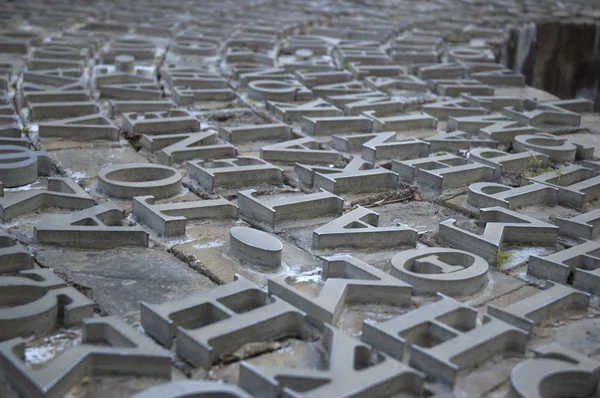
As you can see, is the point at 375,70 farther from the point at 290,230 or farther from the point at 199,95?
the point at 290,230

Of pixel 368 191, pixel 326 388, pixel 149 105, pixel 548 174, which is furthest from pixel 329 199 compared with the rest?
pixel 149 105

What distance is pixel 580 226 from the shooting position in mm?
5453

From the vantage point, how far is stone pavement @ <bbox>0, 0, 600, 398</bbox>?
145 inches

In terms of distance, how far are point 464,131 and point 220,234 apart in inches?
144

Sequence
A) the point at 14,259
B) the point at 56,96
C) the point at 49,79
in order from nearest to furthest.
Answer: the point at 14,259 → the point at 56,96 → the point at 49,79

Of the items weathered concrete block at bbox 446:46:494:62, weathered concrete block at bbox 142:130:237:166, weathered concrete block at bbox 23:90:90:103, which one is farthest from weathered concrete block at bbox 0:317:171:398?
weathered concrete block at bbox 446:46:494:62

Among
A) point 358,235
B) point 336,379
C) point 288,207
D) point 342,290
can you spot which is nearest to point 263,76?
point 288,207

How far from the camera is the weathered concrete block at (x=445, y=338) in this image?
12.2ft

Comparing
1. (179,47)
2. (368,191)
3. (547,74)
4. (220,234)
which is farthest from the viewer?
(547,74)

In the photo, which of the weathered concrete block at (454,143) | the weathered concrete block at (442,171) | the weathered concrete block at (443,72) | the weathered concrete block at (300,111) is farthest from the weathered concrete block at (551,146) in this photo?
the weathered concrete block at (443,72)

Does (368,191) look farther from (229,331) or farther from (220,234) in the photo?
(229,331)

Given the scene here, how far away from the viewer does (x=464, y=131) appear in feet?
26.6

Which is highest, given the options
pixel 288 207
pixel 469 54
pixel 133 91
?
pixel 469 54

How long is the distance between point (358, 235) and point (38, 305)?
81.2 inches
